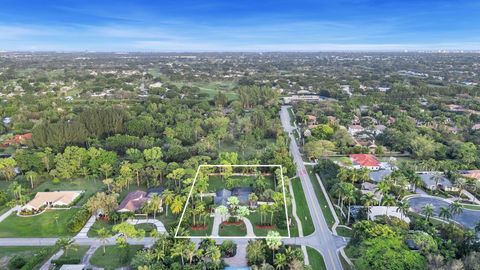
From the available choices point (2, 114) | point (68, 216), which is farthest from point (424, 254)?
point (2, 114)

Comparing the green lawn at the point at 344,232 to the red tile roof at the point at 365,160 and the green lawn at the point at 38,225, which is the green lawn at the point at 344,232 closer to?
the red tile roof at the point at 365,160

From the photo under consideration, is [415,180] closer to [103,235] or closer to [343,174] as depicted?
[343,174]

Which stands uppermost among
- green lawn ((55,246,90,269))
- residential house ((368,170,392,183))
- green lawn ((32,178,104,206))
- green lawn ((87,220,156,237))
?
residential house ((368,170,392,183))

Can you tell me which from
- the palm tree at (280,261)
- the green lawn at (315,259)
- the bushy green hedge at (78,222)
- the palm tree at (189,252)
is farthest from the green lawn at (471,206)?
the bushy green hedge at (78,222)

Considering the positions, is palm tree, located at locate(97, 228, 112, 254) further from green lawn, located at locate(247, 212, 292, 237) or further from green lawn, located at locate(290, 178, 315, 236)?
green lawn, located at locate(290, 178, 315, 236)

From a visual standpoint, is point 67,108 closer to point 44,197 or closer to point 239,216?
point 44,197

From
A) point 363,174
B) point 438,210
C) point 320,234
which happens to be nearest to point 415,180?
point 438,210

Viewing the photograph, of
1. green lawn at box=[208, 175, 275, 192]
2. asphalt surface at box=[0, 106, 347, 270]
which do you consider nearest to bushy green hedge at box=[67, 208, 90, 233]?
asphalt surface at box=[0, 106, 347, 270]
